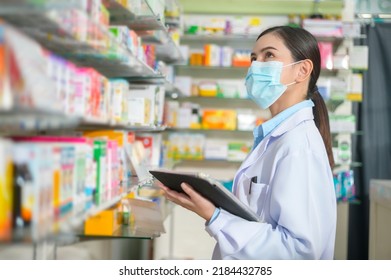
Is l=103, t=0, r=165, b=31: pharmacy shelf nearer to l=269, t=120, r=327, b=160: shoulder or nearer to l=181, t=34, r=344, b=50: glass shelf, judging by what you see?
l=269, t=120, r=327, b=160: shoulder

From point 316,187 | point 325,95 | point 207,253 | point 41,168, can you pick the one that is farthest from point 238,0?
point 41,168

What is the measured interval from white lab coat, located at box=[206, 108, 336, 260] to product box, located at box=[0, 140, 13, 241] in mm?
816

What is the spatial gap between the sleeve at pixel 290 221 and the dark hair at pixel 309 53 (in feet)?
1.07

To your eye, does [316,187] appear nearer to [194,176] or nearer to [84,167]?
[194,176]

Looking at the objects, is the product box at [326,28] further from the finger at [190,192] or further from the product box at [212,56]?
the finger at [190,192]

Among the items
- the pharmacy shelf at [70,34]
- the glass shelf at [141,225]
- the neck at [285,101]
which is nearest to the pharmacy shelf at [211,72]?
the glass shelf at [141,225]

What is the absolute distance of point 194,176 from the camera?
5.63ft

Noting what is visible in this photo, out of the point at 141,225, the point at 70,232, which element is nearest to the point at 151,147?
the point at 141,225

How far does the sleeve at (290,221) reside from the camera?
178cm

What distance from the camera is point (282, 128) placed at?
196cm

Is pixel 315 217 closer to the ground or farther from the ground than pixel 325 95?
closer to the ground

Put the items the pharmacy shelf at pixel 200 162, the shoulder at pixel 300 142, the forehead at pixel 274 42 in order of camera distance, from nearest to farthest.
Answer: the shoulder at pixel 300 142, the forehead at pixel 274 42, the pharmacy shelf at pixel 200 162

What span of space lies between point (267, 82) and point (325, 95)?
3.25m

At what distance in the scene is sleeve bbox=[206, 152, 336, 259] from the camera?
1.78 meters
